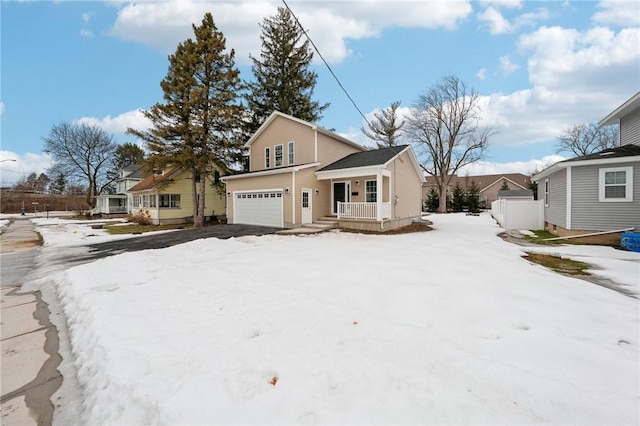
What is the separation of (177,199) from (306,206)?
13637mm

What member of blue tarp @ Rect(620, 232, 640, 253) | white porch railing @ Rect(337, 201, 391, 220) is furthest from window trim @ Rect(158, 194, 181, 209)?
blue tarp @ Rect(620, 232, 640, 253)

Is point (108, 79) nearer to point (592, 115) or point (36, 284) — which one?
point (36, 284)

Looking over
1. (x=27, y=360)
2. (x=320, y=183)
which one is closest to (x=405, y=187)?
(x=320, y=183)

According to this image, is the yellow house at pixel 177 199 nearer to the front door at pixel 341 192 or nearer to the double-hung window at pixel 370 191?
the front door at pixel 341 192

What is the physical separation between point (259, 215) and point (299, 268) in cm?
1127

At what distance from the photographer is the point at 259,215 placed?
17.1 m

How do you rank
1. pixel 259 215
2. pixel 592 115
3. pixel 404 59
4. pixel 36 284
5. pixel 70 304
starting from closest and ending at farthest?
pixel 70 304 < pixel 36 284 < pixel 404 59 < pixel 259 215 < pixel 592 115

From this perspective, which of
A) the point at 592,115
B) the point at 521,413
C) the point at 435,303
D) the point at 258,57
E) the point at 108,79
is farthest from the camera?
the point at 592,115

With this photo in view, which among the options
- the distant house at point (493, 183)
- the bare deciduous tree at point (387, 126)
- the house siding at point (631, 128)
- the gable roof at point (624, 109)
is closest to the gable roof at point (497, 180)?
the distant house at point (493, 183)

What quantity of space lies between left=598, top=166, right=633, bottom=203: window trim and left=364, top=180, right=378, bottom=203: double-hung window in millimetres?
8964

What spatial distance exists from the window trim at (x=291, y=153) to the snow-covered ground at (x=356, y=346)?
1229 centimetres

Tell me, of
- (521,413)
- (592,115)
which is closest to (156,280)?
(521,413)

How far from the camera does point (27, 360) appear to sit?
134 inches

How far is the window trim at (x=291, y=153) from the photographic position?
57.8 ft
